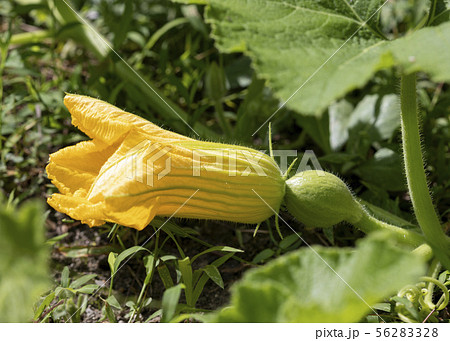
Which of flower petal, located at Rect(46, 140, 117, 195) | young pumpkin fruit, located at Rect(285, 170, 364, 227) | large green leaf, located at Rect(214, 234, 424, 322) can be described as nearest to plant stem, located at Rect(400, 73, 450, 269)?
young pumpkin fruit, located at Rect(285, 170, 364, 227)

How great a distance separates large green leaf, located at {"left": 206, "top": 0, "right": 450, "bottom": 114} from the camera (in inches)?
49.4

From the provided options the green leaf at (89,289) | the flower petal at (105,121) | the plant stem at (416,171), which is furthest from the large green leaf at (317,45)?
the green leaf at (89,289)

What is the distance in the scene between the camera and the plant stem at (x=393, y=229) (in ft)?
5.60

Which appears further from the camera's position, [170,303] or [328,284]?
[170,303]

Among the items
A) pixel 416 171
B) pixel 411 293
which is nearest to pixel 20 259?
pixel 411 293

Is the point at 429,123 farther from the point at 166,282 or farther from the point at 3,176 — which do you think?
the point at 3,176

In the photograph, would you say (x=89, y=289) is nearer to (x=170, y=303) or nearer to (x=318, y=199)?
(x=170, y=303)

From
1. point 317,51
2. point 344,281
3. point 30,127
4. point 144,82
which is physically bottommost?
point 30,127

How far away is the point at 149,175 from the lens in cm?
145

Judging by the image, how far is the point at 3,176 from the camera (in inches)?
84.0

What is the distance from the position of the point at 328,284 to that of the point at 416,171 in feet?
2.31

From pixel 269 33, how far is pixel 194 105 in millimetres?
1133

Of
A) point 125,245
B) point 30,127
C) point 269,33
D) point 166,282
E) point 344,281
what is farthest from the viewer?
point 30,127
